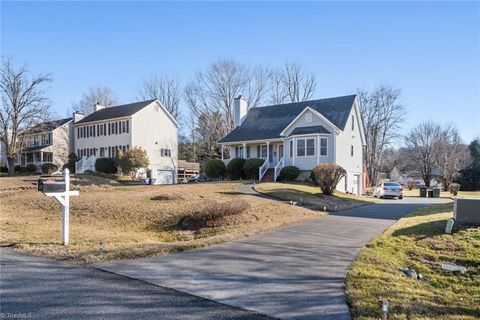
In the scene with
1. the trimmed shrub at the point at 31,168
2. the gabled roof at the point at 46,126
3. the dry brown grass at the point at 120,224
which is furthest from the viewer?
the trimmed shrub at the point at 31,168

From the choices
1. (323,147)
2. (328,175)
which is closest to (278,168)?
(323,147)

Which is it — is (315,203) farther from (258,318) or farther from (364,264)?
(258,318)

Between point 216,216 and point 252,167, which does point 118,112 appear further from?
point 216,216

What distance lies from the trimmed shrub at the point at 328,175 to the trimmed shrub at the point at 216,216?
921 centimetres

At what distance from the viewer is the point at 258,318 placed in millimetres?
4520

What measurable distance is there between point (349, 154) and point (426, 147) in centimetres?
4116

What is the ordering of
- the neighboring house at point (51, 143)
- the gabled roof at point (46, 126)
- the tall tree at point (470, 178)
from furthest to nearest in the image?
the tall tree at point (470, 178), the neighboring house at point (51, 143), the gabled roof at point (46, 126)

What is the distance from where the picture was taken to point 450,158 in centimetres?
5628

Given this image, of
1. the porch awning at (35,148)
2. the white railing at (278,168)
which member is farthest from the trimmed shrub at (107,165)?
the white railing at (278,168)

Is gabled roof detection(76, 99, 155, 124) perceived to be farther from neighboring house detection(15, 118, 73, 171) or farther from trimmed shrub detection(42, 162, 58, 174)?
trimmed shrub detection(42, 162, 58, 174)

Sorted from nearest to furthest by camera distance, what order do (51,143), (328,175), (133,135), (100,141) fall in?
(328,175) → (133,135) → (100,141) → (51,143)

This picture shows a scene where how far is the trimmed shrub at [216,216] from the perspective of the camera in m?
12.8

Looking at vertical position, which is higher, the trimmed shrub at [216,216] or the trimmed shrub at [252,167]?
the trimmed shrub at [252,167]

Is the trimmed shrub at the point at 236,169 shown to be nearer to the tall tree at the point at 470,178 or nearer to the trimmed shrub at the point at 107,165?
the trimmed shrub at the point at 107,165
